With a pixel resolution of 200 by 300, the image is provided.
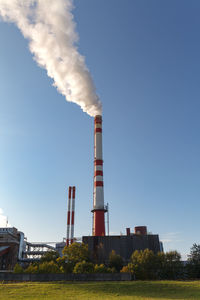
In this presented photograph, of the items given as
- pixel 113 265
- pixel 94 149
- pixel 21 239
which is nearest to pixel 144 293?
pixel 113 265

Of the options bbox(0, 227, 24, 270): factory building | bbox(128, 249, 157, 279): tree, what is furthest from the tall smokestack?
bbox(0, 227, 24, 270): factory building

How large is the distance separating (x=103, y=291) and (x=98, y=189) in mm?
29103

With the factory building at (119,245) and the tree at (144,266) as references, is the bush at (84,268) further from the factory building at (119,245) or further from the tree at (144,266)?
the factory building at (119,245)

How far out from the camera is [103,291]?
66.5 ft

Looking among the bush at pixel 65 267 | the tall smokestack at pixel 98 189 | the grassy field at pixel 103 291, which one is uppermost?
the tall smokestack at pixel 98 189

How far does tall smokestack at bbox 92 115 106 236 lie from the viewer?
1834 inches

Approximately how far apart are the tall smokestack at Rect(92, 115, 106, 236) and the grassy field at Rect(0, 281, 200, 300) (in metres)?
23.6

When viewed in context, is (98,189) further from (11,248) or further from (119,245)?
(11,248)

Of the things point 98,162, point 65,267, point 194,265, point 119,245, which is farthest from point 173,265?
point 98,162

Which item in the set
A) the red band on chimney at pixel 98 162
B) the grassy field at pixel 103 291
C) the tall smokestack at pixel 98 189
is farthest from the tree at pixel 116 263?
the red band on chimney at pixel 98 162

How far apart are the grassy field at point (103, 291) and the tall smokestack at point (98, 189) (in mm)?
23629

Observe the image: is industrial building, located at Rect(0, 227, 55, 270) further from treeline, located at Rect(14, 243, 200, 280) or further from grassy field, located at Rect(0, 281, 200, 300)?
grassy field, located at Rect(0, 281, 200, 300)

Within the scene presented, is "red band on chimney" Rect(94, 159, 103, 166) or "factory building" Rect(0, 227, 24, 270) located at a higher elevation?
"red band on chimney" Rect(94, 159, 103, 166)

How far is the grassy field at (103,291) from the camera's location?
17672 millimetres
